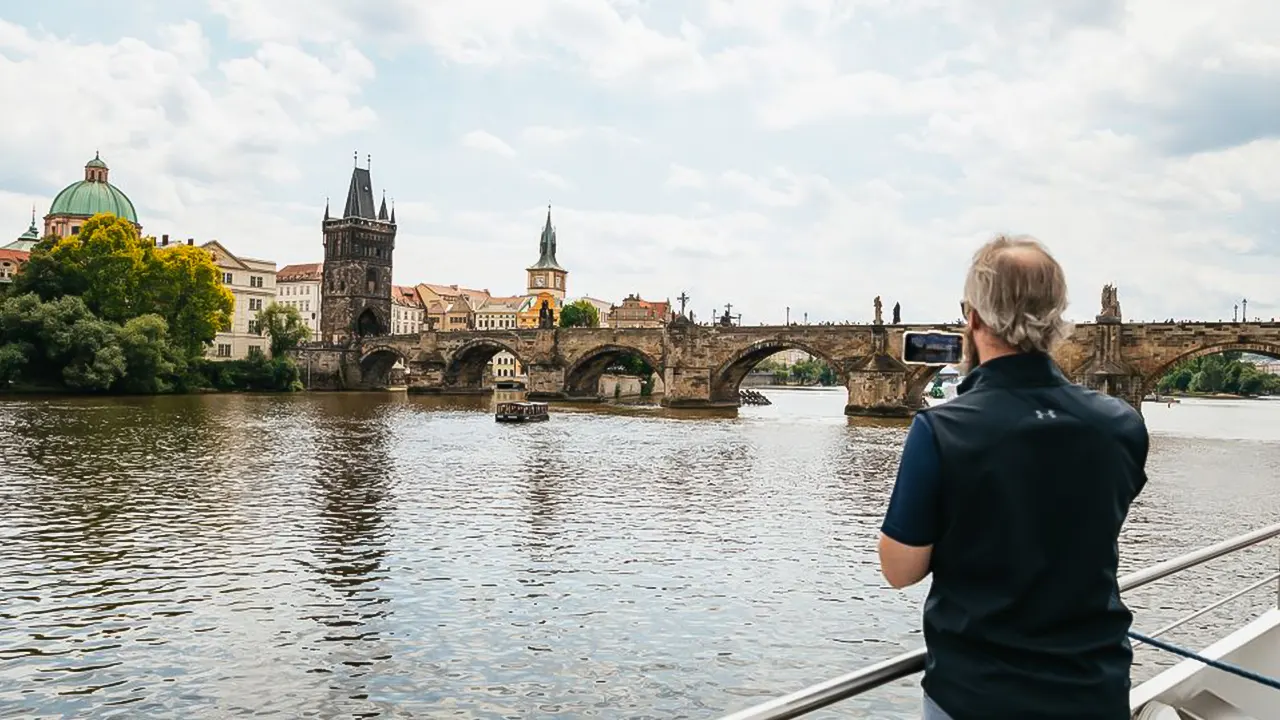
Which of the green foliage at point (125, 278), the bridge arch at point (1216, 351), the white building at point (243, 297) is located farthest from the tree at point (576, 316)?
the bridge arch at point (1216, 351)

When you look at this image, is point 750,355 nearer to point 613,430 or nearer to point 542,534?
point 613,430

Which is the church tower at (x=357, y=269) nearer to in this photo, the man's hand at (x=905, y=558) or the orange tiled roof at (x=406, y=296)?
the orange tiled roof at (x=406, y=296)

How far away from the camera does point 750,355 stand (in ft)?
208

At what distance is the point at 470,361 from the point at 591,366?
14.3m

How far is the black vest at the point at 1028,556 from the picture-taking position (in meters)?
2.16

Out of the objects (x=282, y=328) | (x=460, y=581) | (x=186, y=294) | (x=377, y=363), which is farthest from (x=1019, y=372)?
(x=377, y=363)

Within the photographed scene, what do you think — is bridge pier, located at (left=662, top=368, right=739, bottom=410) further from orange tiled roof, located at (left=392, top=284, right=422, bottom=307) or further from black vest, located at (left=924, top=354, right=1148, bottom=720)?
orange tiled roof, located at (left=392, top=284, right=422, bottom=307)

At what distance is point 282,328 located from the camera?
81250mm

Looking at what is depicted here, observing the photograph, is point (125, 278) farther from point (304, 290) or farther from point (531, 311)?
point (531, 311)

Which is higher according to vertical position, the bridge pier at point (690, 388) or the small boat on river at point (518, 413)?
the bridge pier at point (690, 388)

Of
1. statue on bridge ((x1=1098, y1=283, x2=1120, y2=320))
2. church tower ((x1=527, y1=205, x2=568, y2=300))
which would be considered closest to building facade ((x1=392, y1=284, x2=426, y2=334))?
church tower ((x1=527, y1=205, x2=568, y2=300))

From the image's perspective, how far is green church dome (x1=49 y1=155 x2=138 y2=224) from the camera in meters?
96.5

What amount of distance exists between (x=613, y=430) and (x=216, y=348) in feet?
183

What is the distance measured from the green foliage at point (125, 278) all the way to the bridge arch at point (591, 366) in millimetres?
23768
